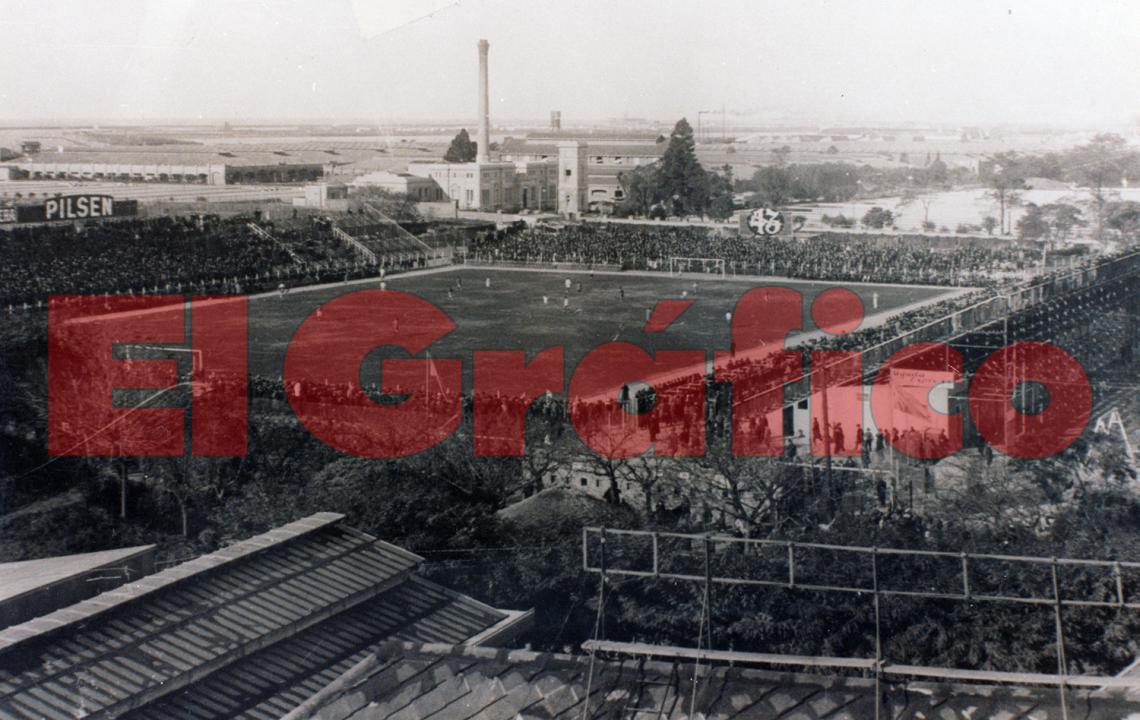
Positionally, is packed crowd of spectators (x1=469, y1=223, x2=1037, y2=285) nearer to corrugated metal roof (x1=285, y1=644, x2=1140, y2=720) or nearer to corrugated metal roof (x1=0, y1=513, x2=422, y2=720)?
corrugated metal roof (x1=0, y1=513, x2=422, y2=720)

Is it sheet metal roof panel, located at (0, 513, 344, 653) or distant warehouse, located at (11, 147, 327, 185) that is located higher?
distant warehouse, located at (11, 147, 327, 185)

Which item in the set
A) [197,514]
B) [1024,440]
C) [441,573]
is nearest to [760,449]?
[1024,440]

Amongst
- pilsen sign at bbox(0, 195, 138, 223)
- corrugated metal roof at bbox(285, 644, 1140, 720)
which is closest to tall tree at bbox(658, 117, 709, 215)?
pilsen sign at bbox(0, 195, 138, 223)

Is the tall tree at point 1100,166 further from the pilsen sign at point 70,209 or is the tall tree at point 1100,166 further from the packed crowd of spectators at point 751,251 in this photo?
the pilsen sign at point 70,209

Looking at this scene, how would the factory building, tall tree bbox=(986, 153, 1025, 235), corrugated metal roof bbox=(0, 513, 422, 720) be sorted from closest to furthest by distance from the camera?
corrugated metal roof bbox=(0, 513, 422, 720) → tall tree bbox=(986, 153, 1025, 235) → the factory building

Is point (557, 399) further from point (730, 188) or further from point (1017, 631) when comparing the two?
point (730, 188)

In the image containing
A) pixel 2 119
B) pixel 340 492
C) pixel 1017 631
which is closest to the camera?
pixel 1017 631

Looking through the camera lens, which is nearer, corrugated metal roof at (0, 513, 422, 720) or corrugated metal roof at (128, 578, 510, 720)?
corrugated metal roof at (0, 513, 422, 720)

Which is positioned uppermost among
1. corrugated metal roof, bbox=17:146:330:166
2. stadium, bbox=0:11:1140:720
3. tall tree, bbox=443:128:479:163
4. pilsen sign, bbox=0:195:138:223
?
tall tree, bbox=443:128:479:163
